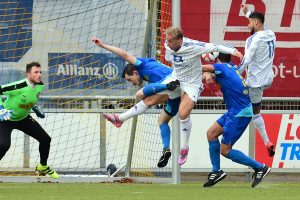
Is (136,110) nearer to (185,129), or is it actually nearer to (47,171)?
(185,129)

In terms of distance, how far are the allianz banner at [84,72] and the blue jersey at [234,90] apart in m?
4.33

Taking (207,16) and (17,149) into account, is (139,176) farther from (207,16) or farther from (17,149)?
(207,16)

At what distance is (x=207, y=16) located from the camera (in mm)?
21438

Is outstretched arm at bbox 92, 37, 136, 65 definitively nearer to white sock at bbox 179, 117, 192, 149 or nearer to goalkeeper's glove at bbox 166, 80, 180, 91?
goalkeeper's glove at bbox 166, 80, 180, 91

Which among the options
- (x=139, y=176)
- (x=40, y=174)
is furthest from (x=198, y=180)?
(x=40, y=174)

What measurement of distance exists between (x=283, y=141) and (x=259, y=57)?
4.03 metres

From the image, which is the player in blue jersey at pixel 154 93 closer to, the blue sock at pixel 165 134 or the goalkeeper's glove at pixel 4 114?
the blue sock at pixel 165 134

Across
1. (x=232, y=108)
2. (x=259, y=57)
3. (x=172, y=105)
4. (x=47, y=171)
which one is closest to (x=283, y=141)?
(x=259, y=57)

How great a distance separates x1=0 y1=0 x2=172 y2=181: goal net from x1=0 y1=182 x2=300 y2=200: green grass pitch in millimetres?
2886

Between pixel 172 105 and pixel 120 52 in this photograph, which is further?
pixel 172 105

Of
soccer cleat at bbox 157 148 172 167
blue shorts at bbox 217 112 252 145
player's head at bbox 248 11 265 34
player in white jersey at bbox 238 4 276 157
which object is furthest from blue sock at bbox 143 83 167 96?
player's head at bbox 248 11 265 34

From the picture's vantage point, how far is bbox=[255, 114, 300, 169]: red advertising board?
2044 centimetres

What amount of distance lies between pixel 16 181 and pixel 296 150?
5.65 m

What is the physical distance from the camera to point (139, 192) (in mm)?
14969
